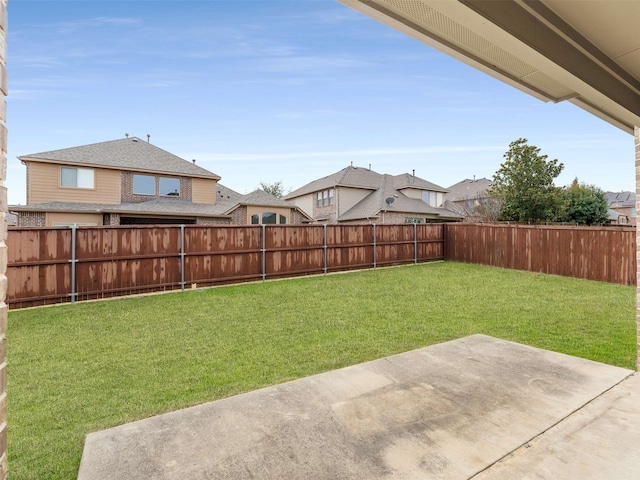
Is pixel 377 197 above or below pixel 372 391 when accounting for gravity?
above

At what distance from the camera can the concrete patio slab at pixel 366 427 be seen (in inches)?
81.2

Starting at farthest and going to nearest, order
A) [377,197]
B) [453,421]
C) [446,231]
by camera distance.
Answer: [377,197] < [446,231] < [453,421]

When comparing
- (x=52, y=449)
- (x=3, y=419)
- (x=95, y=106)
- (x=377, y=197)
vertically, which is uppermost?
(x=95, y=106)

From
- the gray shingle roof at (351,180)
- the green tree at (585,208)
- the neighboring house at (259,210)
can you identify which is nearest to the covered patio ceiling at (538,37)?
the neighboring house at (259,210)

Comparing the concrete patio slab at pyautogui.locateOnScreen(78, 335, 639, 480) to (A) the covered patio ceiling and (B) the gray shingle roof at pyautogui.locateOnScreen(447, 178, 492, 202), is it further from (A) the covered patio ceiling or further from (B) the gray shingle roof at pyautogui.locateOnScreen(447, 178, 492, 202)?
(B) the gray shingle roof at pyautogui.locateOnScreen(447, 178, 492, 202)

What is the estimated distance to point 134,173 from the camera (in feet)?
56.6

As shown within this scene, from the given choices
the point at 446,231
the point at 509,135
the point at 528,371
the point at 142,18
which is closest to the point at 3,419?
the point at 528,371

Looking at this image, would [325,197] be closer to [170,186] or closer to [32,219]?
[170,186]

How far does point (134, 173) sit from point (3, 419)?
61.8 feet

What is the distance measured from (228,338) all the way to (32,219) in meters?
14.7

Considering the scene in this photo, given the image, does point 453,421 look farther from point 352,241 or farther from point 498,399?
point 352,241

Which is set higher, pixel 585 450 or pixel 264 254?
pixel 264 254

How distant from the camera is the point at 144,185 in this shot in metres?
17.6

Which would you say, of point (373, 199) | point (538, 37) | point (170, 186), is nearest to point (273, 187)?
point (373, 199)
